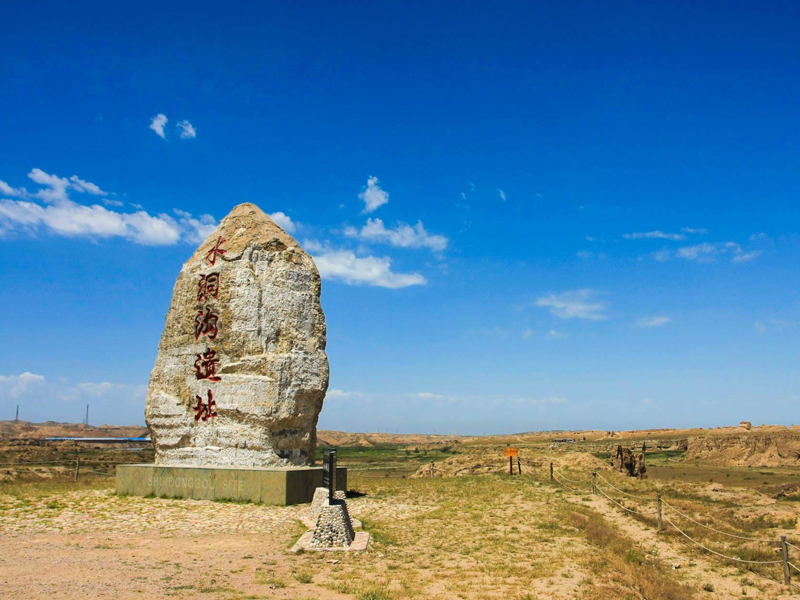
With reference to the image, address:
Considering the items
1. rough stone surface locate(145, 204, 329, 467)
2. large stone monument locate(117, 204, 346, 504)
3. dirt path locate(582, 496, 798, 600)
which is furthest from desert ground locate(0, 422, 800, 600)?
rough stone surface locate(145, 204, 329, 467)

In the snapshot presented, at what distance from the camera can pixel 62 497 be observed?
1589 cm

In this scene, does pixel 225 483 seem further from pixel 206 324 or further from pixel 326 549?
pixel 326 549

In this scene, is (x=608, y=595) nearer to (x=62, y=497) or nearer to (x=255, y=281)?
(x=255, y=281)

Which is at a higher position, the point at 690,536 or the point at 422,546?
the point at 422,546

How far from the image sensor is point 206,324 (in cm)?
1770

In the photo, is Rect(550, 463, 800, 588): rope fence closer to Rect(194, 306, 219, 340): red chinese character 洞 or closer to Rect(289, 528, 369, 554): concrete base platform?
Rect(289, 528, 369, 554): concrete base platform

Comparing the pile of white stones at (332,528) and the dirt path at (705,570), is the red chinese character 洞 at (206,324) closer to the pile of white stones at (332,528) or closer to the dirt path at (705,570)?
the pile of white stones at (332,528)

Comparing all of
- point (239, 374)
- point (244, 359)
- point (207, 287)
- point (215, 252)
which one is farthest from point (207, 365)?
point (215, 252)

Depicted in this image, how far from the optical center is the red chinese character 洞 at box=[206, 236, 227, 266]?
18.1 metres

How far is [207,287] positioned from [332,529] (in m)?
9.75

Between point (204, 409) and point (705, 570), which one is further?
point (204, 409)

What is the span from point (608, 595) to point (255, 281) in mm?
12480

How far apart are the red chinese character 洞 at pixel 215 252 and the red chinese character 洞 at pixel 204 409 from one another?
159 inches

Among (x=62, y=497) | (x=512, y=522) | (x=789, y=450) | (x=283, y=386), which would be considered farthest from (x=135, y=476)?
(x=789, y=450)
